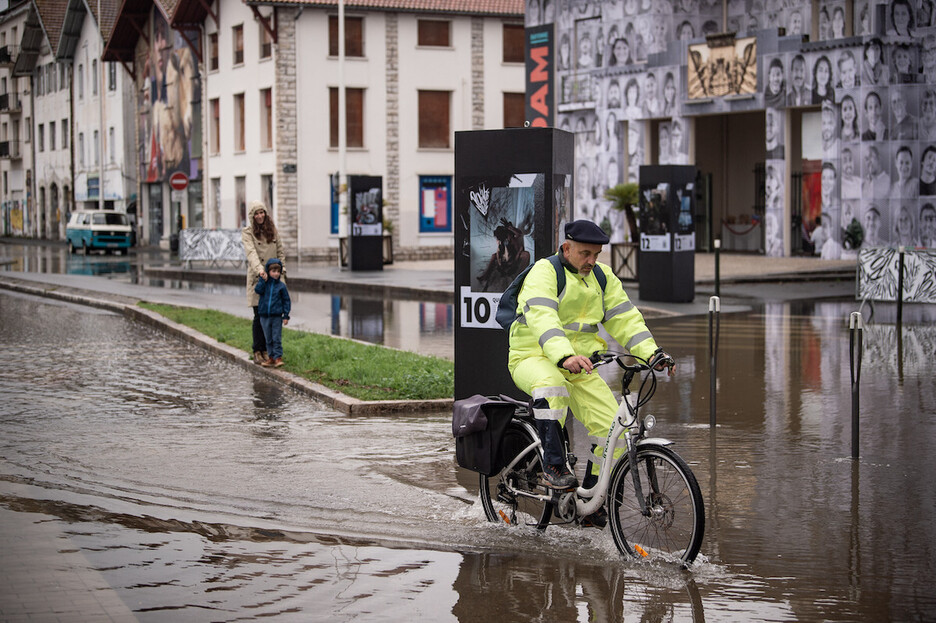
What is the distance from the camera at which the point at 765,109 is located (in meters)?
33.9

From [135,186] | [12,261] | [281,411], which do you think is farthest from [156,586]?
[135,186]

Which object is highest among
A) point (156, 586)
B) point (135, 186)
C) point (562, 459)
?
point (135, 186)

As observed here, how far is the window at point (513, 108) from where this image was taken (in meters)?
45.6

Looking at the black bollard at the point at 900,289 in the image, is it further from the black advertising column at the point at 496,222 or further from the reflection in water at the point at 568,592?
the reflection in water at the point at 568,592

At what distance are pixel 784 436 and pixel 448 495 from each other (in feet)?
10.1

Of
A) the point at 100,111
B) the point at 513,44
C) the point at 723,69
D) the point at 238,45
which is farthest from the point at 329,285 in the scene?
the point at 100,111

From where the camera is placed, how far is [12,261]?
4225 centimetres

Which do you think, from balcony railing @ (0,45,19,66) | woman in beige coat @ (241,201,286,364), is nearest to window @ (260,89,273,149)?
woman in beige coat @ (241,201,286,364)

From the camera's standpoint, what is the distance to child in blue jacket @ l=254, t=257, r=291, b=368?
41.4 feet

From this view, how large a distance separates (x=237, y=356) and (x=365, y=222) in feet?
60.7

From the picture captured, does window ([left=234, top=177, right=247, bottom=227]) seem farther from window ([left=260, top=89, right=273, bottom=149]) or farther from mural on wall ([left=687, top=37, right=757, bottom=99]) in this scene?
mural on wall ([left=687, top=37, right=757, bottom=99])

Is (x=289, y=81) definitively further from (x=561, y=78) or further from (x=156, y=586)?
(x=156, y=586)

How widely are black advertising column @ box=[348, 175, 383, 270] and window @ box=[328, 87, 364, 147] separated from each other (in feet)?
36.4

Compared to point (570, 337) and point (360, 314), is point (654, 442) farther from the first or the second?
point (360, 314)
